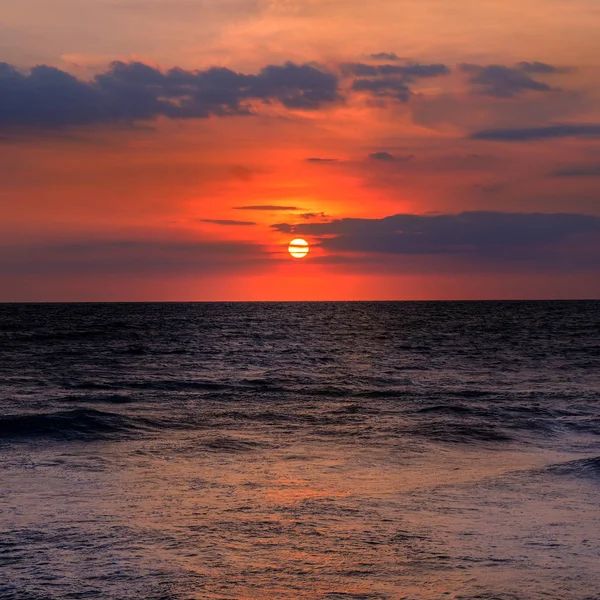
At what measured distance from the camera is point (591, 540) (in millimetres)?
10195

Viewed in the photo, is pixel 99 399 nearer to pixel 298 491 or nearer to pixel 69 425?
pixel 69 425

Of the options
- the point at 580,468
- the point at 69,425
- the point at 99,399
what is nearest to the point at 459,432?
the point at 580,468

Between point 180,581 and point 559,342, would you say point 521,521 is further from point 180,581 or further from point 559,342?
point 559,342

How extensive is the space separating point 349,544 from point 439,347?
5149 cm

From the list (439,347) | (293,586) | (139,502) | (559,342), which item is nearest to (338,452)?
(139,502)

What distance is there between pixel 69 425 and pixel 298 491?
33.6 ft

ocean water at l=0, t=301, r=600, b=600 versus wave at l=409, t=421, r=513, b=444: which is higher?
ocean water at l=0, t=301, r=600, b=600

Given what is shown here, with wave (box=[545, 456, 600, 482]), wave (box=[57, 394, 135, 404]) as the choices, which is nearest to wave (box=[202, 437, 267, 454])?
wave (box=[545, 456, 600, 482])

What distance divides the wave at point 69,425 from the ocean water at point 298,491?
8cm

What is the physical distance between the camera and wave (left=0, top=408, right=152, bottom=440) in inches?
778

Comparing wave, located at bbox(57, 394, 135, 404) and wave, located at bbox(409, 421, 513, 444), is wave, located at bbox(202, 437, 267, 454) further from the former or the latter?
wave, located at bbox(57, 394, 135, 404)

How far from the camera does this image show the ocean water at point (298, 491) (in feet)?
28.8

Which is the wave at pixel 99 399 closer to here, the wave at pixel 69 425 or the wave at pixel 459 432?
the wave at pixel 69 425

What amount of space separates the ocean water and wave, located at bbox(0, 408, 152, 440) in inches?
3.1
